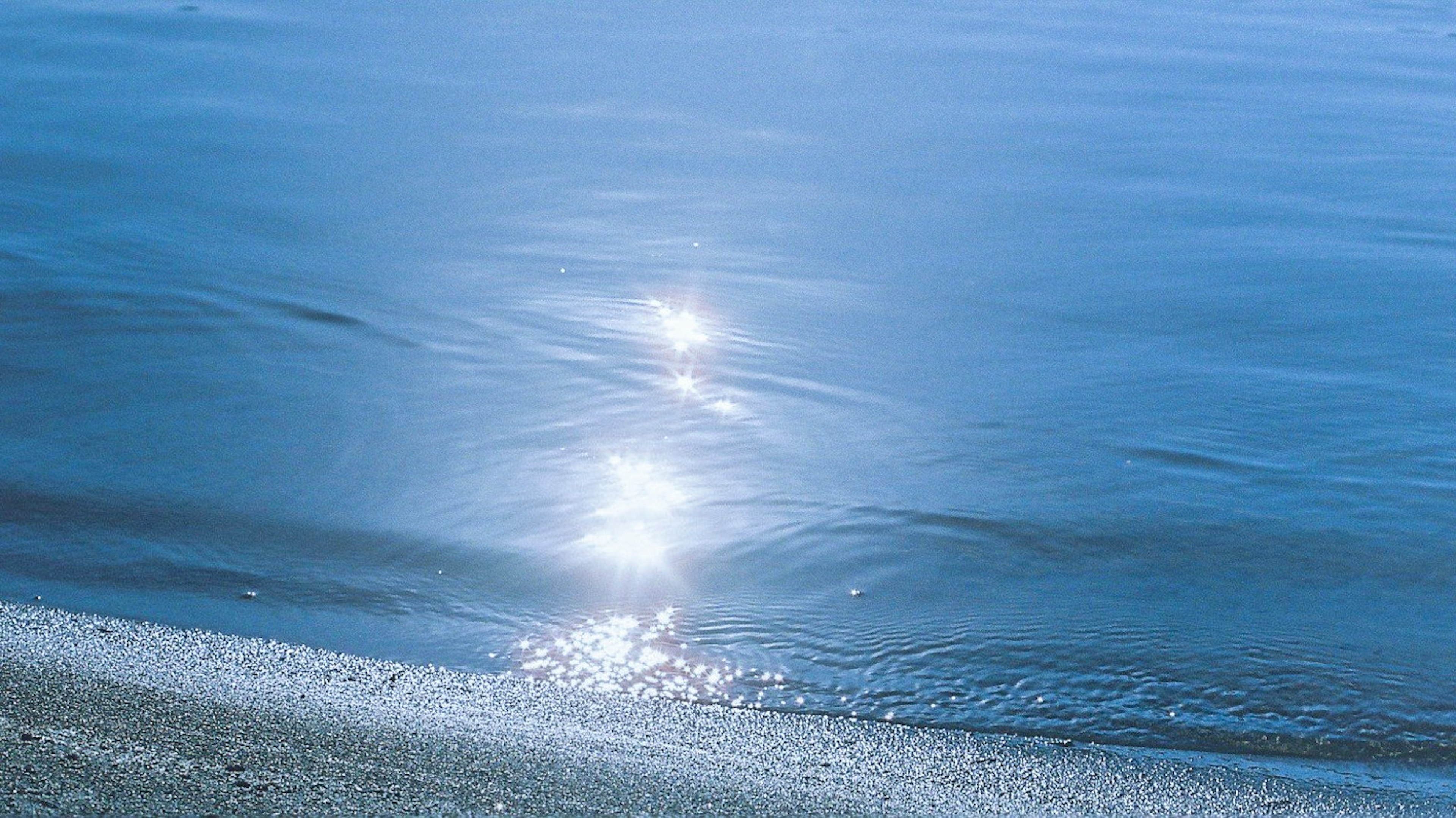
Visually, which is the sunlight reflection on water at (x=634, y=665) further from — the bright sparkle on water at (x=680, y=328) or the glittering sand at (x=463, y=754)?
the bright sparkle on water at (x=680, y=328)

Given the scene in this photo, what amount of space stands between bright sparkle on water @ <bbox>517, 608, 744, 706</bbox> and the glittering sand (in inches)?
5.7

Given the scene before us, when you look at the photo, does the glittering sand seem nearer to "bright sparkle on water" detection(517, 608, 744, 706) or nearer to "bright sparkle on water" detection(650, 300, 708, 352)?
"bright sparkle on water" detection(517, 608, 744, 706)

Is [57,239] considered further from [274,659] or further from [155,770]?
[155,770]

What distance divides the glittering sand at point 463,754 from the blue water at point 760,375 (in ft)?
0.87

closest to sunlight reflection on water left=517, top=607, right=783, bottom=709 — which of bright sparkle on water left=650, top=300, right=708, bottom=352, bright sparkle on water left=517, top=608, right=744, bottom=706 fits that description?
bright sparkle on water left=517, top=608, right=744, bottom=706

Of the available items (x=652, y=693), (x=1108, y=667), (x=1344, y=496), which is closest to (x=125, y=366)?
(x=652, y=693)

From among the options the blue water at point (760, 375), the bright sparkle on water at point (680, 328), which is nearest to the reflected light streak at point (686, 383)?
the blue water at point (760, 375)

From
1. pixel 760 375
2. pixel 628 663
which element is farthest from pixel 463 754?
pixel 760 375

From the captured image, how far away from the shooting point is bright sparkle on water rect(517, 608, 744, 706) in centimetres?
459

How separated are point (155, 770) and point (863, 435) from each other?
385cm

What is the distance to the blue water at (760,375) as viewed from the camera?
5031 mm

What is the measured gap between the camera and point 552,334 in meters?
7.80

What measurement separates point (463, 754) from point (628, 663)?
973 millimetres

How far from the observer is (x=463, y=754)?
3.85 m
